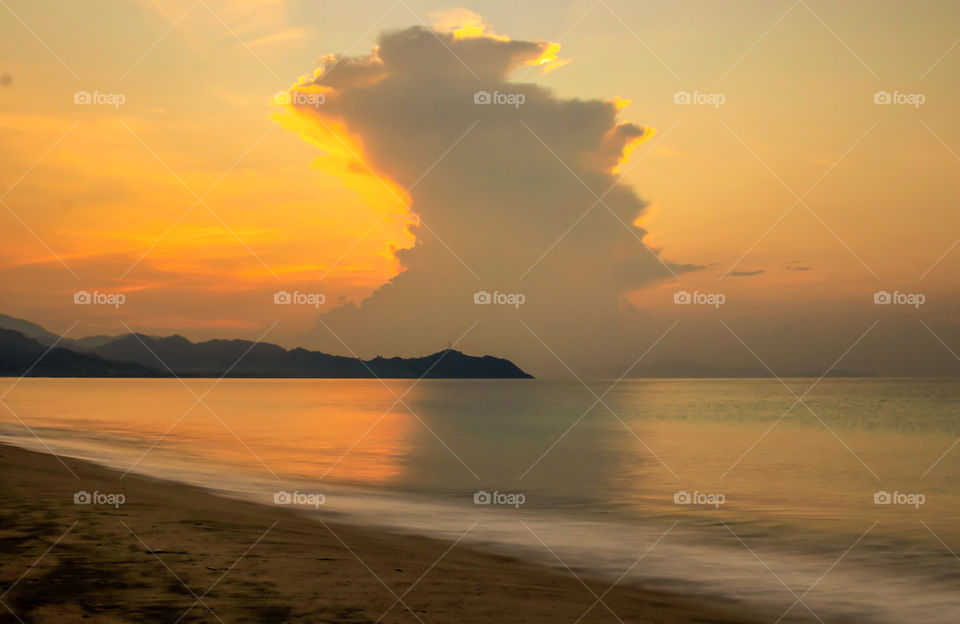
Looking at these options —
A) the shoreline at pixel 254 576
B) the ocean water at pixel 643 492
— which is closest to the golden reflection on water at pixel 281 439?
the ocean water at pixel 643 492

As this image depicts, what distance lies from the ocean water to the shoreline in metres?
2.21

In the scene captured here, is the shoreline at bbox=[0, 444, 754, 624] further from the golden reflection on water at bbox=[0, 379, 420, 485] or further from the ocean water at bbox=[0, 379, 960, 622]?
the golden reflection on water at bbox=[0, 379, 420, 485]

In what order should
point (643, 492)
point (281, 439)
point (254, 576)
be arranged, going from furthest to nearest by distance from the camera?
point (281, 439) → point (643, 492) → point (254, 576)

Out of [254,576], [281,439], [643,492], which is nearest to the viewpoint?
[254,576]

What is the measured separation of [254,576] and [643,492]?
65.1 ft

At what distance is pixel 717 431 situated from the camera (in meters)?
63.1

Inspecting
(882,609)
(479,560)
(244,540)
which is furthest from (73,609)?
(882,609)

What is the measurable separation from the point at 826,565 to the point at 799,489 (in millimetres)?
14600

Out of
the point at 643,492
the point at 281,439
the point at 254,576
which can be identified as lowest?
the point at 254,576

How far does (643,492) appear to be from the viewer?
27.1 m

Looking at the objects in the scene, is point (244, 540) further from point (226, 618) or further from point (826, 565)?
point (826, 565)

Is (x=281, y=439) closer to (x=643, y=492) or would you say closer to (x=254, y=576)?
(x=643, y=492)

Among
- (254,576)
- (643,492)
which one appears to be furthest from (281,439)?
(254,576)

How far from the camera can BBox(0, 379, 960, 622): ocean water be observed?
14.3 m
